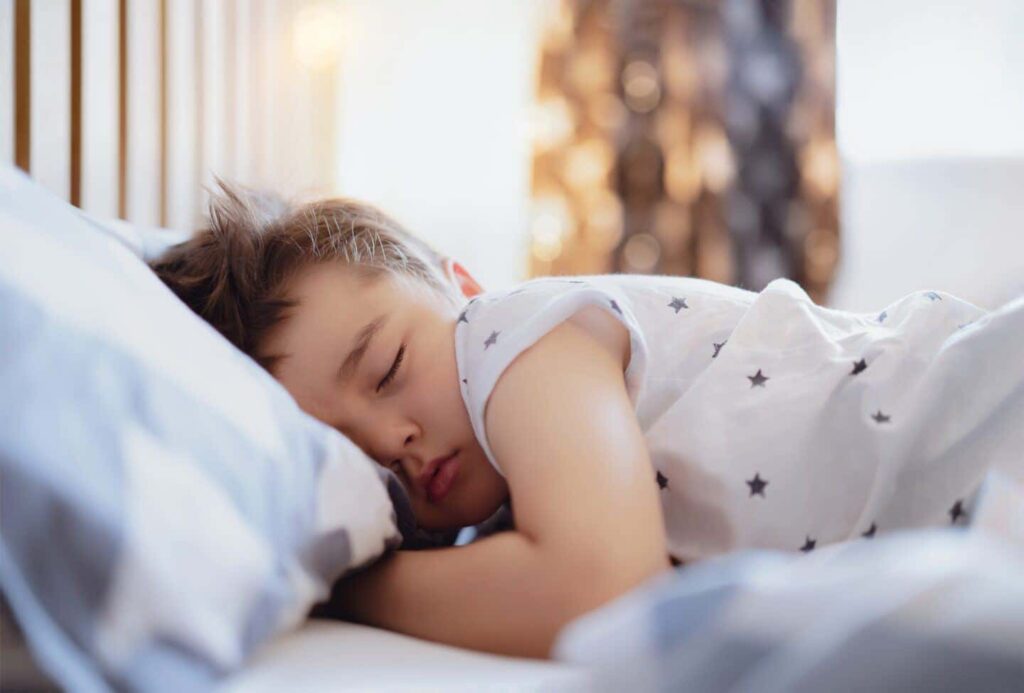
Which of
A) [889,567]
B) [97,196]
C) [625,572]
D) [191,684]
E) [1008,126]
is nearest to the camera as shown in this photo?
[889,567]

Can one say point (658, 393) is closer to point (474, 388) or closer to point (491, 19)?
point (474, 388)

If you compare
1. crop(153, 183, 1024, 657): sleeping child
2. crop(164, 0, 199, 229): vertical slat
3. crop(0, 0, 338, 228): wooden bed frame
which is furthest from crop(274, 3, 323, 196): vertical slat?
crop(153, 183, 1024, 657): sleeping child

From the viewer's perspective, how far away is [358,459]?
2.04ft

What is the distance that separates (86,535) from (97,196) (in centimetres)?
88

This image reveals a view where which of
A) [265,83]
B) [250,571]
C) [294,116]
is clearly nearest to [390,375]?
[250,571]

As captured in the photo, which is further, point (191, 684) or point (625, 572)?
point (625, 572)

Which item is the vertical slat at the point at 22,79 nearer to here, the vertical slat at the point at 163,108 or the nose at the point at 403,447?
the vertical slat at the point at 163,108

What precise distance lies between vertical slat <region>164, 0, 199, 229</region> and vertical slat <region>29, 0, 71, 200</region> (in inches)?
11.2

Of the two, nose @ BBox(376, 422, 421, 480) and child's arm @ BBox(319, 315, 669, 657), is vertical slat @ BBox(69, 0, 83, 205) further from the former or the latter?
child's arm @ BBox(319, 315, 669, 657)

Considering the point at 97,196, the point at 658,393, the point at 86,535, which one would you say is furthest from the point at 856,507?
the point at 97,196

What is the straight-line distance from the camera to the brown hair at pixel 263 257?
0.83m

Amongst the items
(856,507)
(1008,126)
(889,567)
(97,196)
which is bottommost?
(856,507)

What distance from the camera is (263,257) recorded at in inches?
34.4

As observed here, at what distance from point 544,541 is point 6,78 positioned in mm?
813
